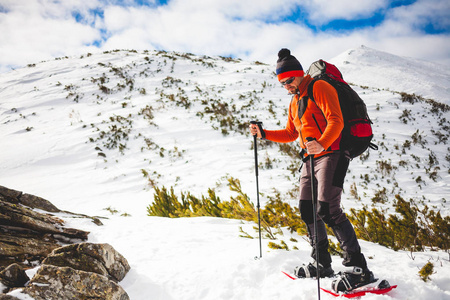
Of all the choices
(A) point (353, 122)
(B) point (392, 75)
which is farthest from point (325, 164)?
(B) point (392, 75)

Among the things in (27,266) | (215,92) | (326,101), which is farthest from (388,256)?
(215,92)

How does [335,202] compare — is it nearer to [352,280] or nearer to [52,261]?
[352,280]

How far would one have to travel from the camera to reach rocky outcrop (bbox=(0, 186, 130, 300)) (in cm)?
163

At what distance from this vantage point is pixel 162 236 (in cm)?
337

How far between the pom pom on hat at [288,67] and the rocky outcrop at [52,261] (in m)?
2.34

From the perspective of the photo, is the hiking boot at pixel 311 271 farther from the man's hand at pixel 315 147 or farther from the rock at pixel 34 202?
the rock at pixel 34 202

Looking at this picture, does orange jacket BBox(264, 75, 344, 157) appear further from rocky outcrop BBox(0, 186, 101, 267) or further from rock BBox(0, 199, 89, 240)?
rock BBox(0, 199, 89, 240)

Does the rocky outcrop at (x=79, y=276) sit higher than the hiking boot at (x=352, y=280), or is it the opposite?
the rocky outcrop at (x=79, y=276)

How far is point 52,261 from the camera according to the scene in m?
1.93

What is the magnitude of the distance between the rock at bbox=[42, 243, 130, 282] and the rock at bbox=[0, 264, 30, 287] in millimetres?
216

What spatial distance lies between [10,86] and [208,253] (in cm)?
2205

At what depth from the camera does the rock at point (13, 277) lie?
63.1 inches

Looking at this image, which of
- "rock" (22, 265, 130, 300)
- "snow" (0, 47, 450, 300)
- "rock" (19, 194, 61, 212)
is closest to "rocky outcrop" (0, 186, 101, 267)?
"rock" (19, 194, 61, 212)

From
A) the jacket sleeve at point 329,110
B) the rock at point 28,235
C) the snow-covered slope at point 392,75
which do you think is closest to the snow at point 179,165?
the rock at point 28,235
